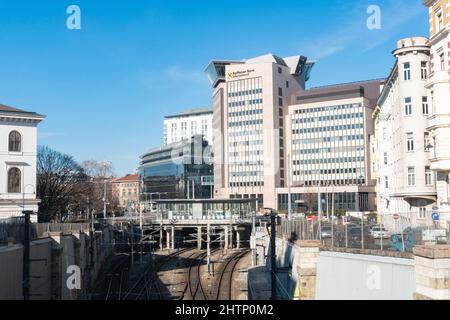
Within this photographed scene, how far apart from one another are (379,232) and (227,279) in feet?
88.6

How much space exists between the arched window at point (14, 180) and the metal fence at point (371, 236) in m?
35.8

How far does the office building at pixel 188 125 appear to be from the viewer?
188375 mm

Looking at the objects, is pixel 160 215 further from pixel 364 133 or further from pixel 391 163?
pixel 364 133

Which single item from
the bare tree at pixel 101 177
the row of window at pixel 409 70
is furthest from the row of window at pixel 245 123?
the row of window at pixel 409 70

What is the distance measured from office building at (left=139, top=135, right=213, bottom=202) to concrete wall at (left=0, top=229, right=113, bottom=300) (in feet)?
282

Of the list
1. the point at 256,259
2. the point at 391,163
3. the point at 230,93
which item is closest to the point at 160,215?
the point at 256,259

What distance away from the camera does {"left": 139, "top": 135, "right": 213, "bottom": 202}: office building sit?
130 metres

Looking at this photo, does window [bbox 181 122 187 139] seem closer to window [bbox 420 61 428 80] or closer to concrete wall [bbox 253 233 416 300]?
window [bbox 420 61 428 80]

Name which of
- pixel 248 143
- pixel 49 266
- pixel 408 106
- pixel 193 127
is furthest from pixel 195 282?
pixel 193 127

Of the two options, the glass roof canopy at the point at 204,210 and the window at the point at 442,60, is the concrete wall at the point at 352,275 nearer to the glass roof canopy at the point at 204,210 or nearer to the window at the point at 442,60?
the window at the point at 442,60

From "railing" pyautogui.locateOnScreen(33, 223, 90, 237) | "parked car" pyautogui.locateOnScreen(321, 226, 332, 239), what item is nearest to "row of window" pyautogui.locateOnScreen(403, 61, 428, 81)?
"parked car" pyautogui.locateOnScreen(321, 226, 332, 239)


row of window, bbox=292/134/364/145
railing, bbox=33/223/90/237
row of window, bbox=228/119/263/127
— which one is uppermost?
row of window, bbox=228/119/263/127

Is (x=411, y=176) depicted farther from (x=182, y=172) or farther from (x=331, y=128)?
(x=182, y=172)

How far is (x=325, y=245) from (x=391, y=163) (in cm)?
2923
